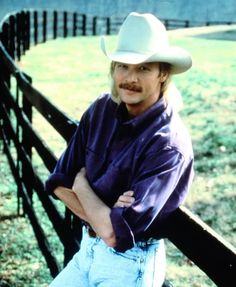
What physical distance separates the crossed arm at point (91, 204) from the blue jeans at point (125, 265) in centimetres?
12

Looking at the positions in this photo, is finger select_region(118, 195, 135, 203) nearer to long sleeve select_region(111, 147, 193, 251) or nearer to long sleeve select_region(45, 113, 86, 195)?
long sleeve select_region(111, 147, 193, 251)

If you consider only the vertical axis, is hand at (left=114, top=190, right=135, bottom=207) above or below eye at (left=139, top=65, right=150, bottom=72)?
below

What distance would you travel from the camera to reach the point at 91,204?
94.3 inches

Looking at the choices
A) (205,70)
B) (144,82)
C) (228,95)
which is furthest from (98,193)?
(205,70)

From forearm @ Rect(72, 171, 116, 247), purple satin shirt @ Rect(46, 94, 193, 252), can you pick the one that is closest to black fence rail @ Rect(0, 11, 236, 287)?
purple satin shirt @ Rect(46, 94, 193, 252)

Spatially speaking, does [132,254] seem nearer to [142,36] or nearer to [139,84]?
[139,84]

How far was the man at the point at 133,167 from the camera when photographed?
2.14m

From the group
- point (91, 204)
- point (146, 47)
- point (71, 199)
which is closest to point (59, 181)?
point (71, 199)

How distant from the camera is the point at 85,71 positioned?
15.0m

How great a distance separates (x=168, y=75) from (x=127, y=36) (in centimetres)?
24

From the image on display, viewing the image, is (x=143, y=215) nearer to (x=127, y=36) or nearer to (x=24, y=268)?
(x=127, y=36)

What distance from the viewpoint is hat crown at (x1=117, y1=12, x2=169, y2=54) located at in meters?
2.37

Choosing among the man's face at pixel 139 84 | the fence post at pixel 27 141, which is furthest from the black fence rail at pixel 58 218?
the man's face at pixel 139 84

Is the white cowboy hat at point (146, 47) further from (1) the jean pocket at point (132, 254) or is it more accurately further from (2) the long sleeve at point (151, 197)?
(1) the jean pocket at point (132, 254)
